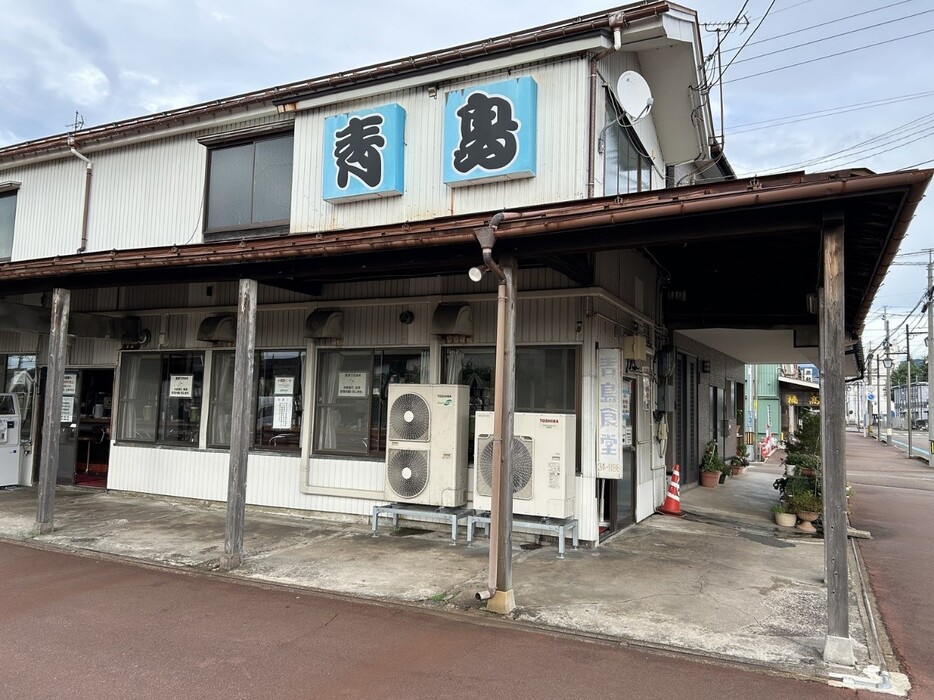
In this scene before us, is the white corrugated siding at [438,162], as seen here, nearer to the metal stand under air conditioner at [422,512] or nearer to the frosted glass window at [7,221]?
the metal stand under air conditioner at [422,512]

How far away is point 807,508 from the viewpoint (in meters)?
8.36

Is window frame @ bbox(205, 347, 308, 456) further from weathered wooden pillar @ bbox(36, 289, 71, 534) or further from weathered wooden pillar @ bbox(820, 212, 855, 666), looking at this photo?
weathered wooden pillar @ bbox(820, 212, 855, 666)

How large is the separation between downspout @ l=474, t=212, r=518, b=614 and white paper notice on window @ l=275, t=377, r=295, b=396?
14.8 ft

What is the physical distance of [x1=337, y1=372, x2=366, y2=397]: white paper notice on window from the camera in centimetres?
845

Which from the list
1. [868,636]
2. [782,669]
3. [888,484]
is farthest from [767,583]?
[888,484]

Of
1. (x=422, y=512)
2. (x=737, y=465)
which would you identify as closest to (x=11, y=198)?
(x=422, y=512)

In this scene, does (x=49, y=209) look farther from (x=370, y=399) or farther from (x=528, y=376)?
(x=528, y=376)

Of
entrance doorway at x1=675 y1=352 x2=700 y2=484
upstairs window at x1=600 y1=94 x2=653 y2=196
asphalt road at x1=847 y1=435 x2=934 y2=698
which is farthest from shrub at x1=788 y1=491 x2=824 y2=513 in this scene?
upstairs window at x1=600 y1=94 x2=653 y2=196

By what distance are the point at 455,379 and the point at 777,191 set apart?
181 inches

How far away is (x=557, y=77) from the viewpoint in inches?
271

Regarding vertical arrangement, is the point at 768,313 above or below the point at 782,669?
above

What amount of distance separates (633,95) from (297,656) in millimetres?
5909

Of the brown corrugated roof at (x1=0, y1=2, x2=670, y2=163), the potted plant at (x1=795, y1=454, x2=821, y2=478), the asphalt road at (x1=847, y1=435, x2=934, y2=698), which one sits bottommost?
the asphalt road at (x1=847, y1=435, x2=934, y2=698)

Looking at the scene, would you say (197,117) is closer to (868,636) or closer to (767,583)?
(767,583)
